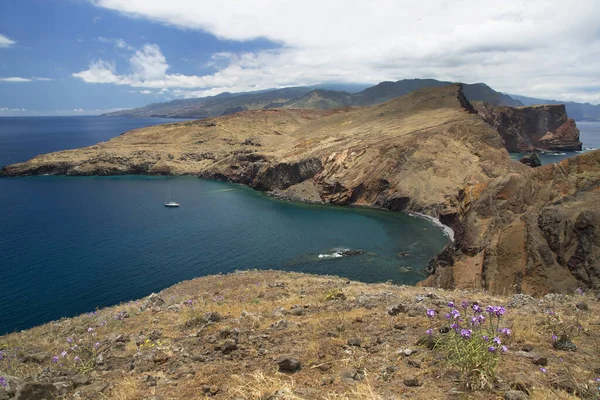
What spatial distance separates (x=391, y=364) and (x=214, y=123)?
137 metres

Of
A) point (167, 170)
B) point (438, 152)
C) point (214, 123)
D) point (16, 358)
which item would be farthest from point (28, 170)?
point (16, 358)

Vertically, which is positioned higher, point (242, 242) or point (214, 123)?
point (214, 123)

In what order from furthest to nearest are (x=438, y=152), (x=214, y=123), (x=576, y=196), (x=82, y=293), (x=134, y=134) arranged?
(x=214, y=123), (x=134, y=134), (x=438, y=152), (x=82, y=293), (x=576, y=196)

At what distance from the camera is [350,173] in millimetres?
71375

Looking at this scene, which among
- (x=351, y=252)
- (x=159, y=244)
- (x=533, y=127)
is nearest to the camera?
(x=351, y=252)

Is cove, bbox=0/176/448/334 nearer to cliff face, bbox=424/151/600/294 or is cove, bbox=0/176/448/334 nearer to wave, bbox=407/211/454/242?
wave, bbox=407/211/454/242

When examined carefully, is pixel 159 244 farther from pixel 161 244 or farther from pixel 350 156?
pixel 350 156

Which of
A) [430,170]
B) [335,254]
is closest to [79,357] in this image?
[335,254]

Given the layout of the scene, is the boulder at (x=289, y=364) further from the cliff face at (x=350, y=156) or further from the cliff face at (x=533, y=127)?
the cliff face at (x=533, y=127)

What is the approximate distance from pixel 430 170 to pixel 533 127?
112 m

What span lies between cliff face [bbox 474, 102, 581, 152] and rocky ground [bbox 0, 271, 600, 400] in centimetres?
14066

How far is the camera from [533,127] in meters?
148

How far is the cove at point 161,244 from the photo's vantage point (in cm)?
3123

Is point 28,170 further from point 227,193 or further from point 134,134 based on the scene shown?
point 227,193
